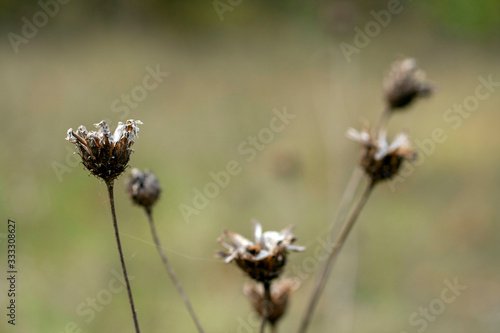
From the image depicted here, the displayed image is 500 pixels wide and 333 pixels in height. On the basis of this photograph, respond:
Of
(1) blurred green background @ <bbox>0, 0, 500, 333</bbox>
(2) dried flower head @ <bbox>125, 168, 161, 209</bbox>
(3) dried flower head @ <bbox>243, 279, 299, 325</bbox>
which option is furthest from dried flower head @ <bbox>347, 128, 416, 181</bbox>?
(1) blurred green background @ <bbox>0, 0, 500, 333</bbox>

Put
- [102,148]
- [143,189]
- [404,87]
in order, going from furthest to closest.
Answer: [404,87] → [143,189] → [102,148]

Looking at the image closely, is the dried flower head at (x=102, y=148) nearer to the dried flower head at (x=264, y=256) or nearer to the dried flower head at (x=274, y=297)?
the dried flower head at (x=264, y=256)

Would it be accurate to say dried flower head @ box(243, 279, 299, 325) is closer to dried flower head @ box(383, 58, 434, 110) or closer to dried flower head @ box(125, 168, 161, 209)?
dried flower head @ box(125, 168, 161, 209)

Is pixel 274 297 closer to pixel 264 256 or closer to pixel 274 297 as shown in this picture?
pixel 274 297

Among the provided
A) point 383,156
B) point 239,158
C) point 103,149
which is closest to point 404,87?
point 383,156

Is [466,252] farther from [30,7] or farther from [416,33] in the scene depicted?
[30,7]
